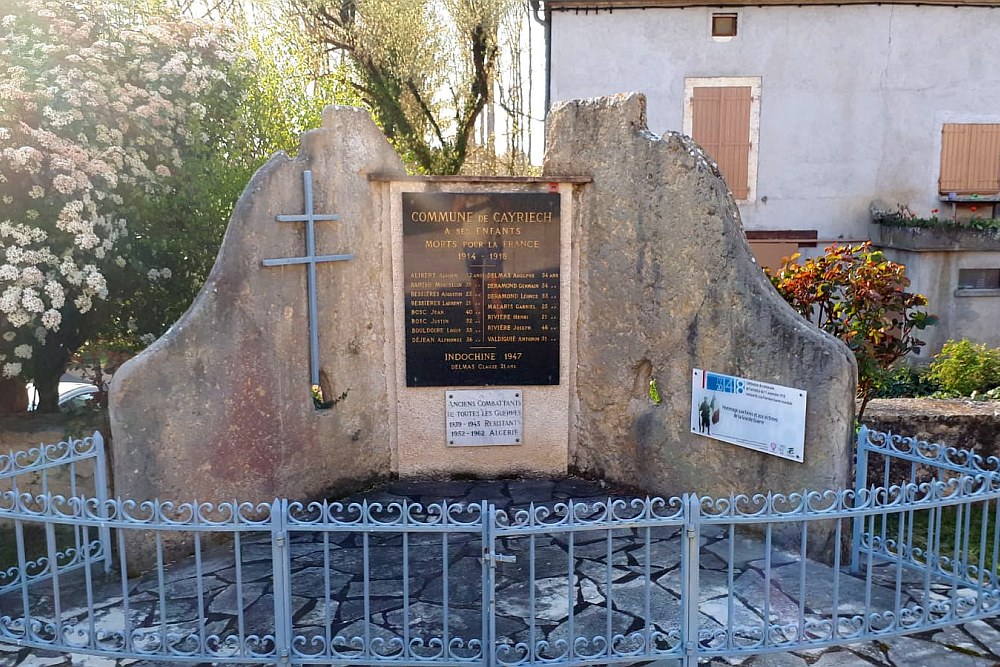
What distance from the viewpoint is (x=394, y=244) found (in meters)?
7.01

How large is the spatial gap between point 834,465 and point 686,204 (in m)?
2.09

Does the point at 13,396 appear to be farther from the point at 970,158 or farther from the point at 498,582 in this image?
the point at 970,158

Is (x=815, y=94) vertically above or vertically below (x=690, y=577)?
above

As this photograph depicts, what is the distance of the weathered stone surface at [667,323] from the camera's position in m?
5.70

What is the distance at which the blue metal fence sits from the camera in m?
4.18

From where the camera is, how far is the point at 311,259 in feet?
21.1

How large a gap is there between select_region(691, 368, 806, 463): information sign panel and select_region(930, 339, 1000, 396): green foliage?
3768 mm

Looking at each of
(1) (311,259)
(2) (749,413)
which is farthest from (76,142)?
(2) (749,413)

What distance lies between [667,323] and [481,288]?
1.54m

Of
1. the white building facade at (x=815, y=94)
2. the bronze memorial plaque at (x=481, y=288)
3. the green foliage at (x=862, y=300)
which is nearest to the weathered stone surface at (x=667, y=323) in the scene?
the bronze memorial plaque at (x=481, y=288)

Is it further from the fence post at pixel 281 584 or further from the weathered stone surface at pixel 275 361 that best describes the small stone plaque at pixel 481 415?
the fence post at pixel 281 584

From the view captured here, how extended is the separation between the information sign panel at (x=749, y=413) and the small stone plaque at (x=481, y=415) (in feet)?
5.17

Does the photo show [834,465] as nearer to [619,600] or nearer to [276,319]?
[619,600]

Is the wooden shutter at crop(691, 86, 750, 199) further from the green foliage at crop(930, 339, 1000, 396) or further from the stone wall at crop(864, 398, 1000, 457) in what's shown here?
the stone wall at crop(864, 398, 1000, 457)
